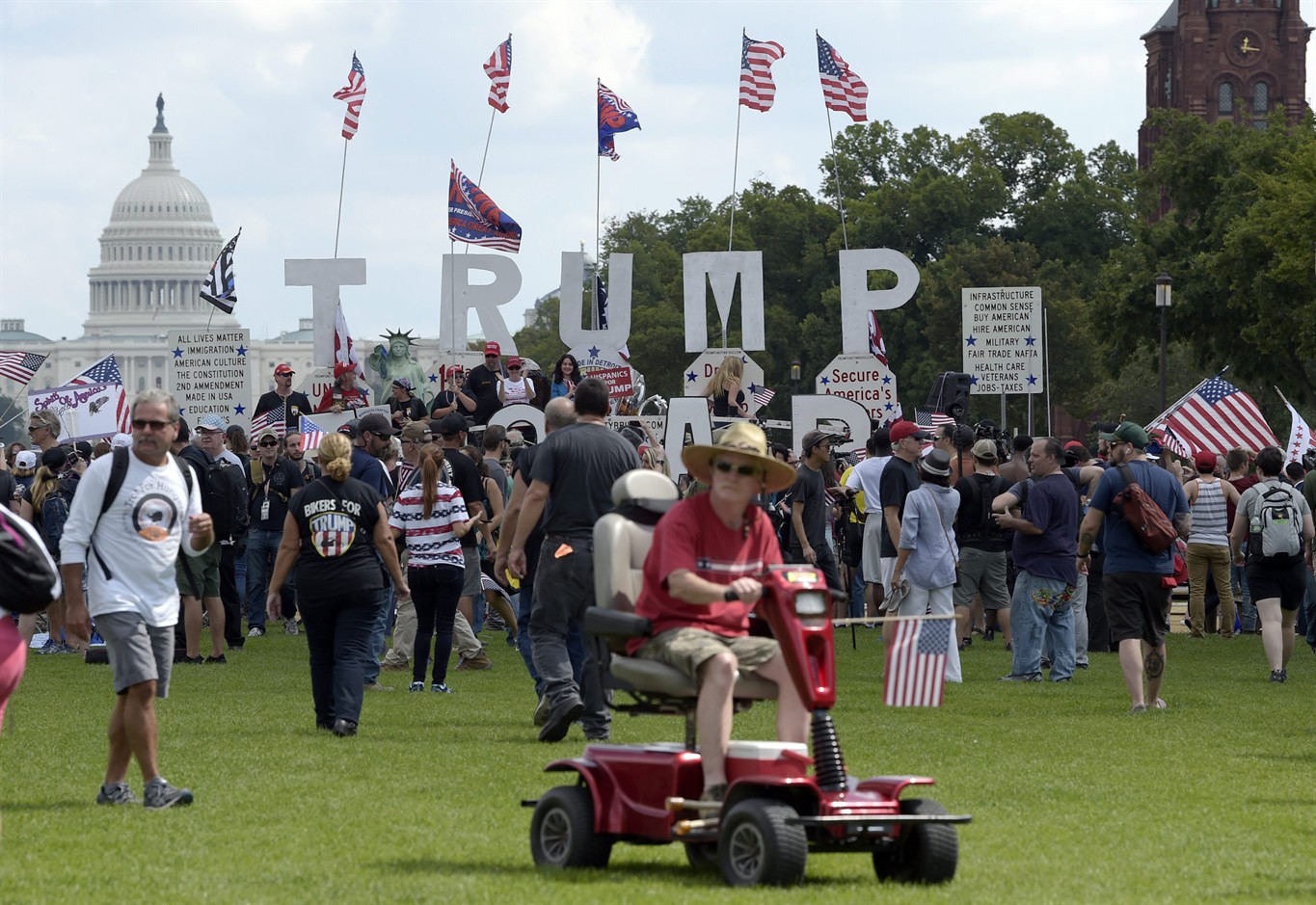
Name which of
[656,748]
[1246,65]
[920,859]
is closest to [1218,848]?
[920,859]

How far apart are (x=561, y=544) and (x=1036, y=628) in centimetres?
595

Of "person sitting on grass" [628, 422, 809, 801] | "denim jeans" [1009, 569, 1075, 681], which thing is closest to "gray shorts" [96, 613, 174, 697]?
"person sitting on grass" [628, 422, 809, 801]

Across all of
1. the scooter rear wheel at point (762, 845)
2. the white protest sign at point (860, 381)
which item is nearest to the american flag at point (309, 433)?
the white protest sign at point (860, 381)

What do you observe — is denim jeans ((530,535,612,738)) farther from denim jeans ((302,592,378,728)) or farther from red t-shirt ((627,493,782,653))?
red t-shirt ((627,493,782,653))

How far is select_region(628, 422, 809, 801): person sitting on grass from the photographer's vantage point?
25.5ft

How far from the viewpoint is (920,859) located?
25.3 feet

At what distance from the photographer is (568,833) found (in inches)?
317

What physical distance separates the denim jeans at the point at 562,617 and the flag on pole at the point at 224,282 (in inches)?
922

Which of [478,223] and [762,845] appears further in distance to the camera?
[478,223]

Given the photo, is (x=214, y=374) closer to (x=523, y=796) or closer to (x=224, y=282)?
(x=224, y=282)

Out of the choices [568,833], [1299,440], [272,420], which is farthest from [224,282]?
[568,833]

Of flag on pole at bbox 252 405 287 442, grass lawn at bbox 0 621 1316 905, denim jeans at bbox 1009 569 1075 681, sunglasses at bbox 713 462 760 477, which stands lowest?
grass lawn at bbox 0 621 1316 905

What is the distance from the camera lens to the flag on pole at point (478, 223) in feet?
112

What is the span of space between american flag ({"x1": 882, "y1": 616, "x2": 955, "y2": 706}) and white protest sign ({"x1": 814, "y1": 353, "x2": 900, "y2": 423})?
20.9 meters
